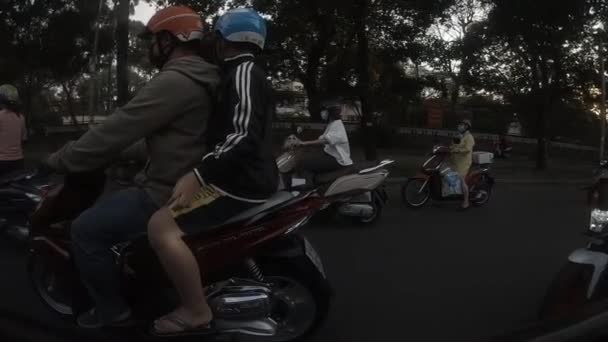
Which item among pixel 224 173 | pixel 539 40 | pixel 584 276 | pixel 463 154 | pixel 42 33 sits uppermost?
pixel 539 40

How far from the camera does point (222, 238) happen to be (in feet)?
10.6

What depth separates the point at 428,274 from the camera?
212 inches

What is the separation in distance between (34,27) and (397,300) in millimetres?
16990

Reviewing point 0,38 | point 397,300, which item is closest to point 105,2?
point 0,38

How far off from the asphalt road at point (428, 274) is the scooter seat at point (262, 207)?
823mm

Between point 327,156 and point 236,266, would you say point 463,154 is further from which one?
point 236,266

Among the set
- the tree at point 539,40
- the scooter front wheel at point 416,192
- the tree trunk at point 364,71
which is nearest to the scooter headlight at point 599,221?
the scooter front wheel at point 416,192

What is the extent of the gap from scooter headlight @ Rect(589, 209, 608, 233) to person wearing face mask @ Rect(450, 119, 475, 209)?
625 centimetres

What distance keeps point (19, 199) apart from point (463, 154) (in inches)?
257

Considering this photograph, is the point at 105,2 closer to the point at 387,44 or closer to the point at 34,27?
the point at 34,27

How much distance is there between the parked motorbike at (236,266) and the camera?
→ 3.22 m

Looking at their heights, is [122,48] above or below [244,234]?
above

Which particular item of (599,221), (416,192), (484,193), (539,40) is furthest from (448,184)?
(539,40)

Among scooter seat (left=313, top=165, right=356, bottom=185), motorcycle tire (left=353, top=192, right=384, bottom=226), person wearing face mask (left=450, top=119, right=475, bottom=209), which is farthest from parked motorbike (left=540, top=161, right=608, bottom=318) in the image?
person wearing face mask (left=450, top=119, right=475, bottom=209)
